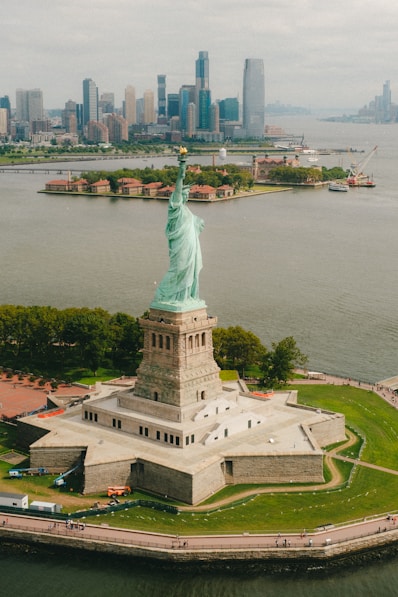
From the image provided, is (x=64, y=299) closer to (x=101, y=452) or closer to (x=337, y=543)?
(x=101, y=452)

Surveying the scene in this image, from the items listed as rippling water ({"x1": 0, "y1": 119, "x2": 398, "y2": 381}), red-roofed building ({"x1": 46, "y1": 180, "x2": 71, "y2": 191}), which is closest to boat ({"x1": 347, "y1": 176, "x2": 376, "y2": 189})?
rippling water ({"x1": 0, "y1": 119, "x2": 398, "y2": 381})

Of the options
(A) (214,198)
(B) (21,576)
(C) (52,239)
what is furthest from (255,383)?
(A) (214,198)

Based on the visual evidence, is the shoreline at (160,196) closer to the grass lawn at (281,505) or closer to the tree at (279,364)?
the tree at (279,364)

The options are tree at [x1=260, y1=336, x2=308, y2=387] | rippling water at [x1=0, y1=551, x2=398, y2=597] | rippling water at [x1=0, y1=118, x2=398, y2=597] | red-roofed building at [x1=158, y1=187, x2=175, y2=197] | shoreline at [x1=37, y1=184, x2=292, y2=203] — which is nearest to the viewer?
rippling water at [x1=0, y1=551, x2=398, y2=597]

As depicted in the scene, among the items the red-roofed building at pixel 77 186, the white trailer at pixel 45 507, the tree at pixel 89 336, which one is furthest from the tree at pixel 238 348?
the red-roofed building at pixel 77 186

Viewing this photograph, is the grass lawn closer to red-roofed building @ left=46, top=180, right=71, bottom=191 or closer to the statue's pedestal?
the statue's pedestal

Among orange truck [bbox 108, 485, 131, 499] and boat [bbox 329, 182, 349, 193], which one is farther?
boat [bbox 329, 182, 349, 193]
